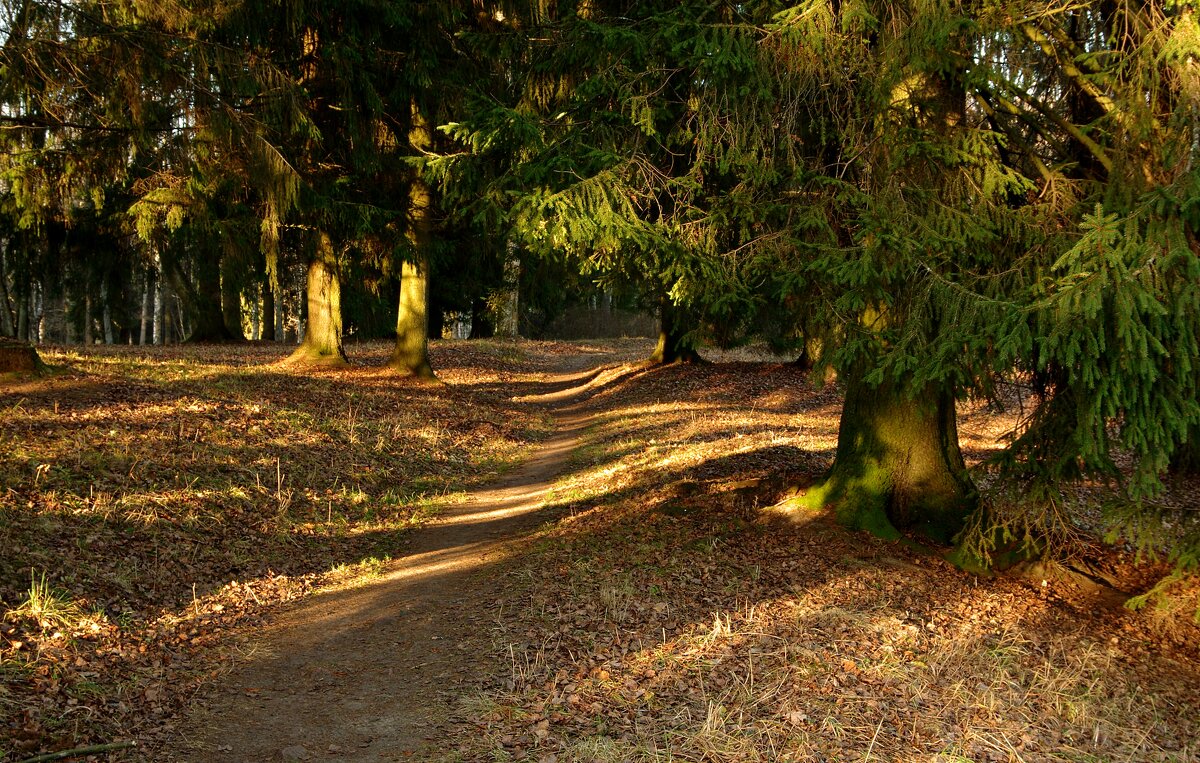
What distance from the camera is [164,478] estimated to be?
799 cm

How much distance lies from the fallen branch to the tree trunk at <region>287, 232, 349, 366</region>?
43.2ft

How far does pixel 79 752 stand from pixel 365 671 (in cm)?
173

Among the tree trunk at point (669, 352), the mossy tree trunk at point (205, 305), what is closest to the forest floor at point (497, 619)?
the tree trunk at point (669, 352)

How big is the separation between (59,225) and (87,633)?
17.1 m

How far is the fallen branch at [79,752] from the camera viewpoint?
12.8ft

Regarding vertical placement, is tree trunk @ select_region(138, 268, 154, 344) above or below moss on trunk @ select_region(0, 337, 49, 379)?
above

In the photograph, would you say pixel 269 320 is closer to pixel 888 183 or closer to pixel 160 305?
pixel 160 305

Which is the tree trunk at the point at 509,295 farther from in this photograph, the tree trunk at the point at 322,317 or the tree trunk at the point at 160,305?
the tree trunk at the point at 160,305

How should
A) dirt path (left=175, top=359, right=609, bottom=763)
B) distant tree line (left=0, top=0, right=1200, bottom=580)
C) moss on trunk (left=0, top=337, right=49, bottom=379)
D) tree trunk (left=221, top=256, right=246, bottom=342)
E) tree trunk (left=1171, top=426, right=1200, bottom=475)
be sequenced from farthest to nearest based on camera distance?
tree trunk (left=221, top=256, right=246, bottom=342), moss on trunk (left=0, top=337, right=49, bottom=379), tree trunk (left=1171, top=426, right=1200, bottom=475), distant tree line (left=0, top=0, right=1200, bottom=580), dirt path (left=175, top=359, right=609, bottom=763)

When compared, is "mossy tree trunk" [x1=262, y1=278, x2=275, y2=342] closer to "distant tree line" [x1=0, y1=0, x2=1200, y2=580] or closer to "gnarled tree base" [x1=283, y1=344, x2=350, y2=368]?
"gnarled tree base" [x1=283, y1=344, x2=350, y2=368]

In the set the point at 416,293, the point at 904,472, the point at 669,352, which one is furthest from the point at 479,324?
the point at 904,472

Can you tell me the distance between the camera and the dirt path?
4.48m

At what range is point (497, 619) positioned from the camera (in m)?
6.18

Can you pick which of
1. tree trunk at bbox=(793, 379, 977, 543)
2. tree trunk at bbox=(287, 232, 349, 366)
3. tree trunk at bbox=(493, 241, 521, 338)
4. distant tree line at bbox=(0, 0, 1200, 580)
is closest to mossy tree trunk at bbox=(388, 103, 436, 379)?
tree trunk at bbox=(287, 232, 349, 366)
